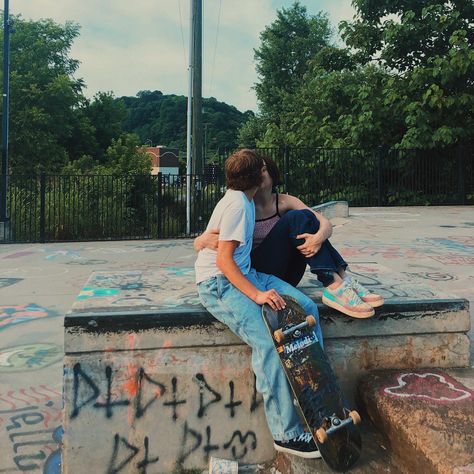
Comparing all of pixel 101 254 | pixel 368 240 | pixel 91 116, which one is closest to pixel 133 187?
pixel 101 254

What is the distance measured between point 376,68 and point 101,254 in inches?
572

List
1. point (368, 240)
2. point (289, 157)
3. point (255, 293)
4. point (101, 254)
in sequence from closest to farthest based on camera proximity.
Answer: point (255, 293) < point (368, 240) < point (101, 254) < point (289, 157)

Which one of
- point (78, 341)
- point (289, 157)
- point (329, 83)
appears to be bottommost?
point (78, 341)

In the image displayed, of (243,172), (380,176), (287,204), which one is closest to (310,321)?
(243,172)

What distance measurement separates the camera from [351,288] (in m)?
2.57

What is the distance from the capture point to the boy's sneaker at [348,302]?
2.49 metres

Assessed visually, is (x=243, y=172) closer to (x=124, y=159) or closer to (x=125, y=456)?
(x=125, y=456)

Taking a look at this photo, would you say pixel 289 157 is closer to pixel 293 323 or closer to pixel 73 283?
pixel 73 283

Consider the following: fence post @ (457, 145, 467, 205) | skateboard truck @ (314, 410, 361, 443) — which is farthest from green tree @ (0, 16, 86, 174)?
skateboard truck @ (314, 410, 361, 443)

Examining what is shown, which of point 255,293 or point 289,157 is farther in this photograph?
point 289,157

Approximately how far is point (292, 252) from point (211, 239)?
511 millimetres

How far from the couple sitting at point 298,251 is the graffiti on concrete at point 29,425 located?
1462 mm

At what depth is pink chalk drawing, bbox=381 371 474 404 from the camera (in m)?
2.34

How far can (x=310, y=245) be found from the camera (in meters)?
2.67
